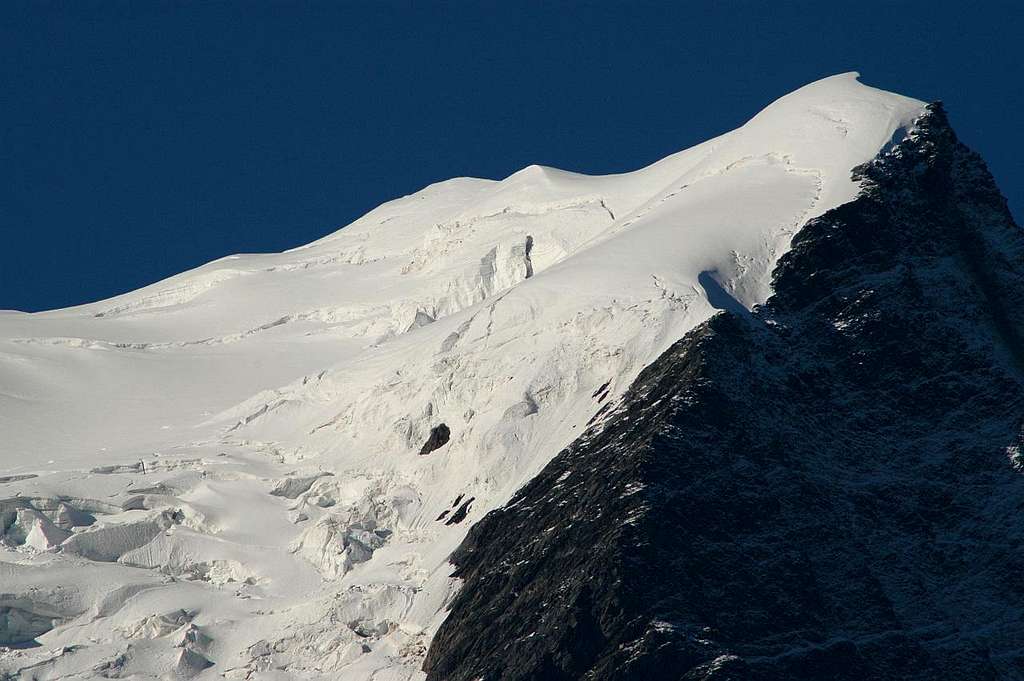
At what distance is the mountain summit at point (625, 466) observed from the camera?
8819 centimetres

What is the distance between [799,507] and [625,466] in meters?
7.03

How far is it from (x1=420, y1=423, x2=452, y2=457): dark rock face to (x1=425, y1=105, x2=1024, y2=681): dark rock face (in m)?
9.41

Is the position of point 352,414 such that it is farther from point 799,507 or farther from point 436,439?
point 799,507

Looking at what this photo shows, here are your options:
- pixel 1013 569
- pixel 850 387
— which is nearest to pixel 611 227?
pixel 850 387

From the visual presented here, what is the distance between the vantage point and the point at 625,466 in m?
91.4

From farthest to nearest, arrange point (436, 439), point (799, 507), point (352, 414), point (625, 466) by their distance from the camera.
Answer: point (352, 414)
point (436, 439)
point (799, 507)
point (625, 466)

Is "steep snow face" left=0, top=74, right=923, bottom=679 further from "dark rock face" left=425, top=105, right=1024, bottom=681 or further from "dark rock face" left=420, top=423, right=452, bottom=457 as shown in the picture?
"dark rock face" left=425, top=105, right=1024, bottom=681

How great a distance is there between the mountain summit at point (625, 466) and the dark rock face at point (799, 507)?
14 centimetres

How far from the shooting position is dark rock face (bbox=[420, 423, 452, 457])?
106m

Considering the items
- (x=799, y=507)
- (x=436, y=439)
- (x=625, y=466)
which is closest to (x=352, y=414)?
(x=436, y=439)

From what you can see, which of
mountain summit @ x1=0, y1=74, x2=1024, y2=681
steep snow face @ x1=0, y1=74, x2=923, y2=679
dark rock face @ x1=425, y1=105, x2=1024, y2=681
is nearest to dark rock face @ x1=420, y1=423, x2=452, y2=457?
mountain summit @ x1=0, y1=74, x2=1024, y2=681

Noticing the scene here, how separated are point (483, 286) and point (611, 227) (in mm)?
10835

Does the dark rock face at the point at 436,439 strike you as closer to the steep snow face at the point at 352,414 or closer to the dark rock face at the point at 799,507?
the steep snow face at the point at 352,414

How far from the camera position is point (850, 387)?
9969cm
